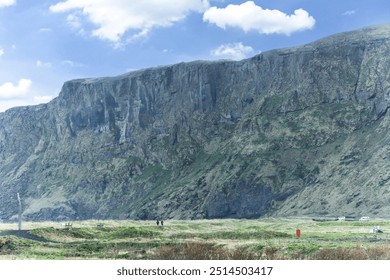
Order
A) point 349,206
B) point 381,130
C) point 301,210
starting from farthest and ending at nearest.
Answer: point 381,130, point 301,210, point 349,206

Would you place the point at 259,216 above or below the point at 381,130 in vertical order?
below

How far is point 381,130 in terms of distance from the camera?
19688 centimetres

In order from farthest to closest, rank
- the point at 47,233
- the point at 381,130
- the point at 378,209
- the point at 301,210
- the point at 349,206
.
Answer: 1. the point at 381,130
2. the point at 301,210
3. the point at 349,206
4. the point at 378,209
5. the point at 47,233

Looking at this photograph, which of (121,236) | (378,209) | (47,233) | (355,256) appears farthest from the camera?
(378,209)

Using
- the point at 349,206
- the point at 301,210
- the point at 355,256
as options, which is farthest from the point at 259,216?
the point at 355,256

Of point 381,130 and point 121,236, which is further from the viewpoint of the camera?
point 381,130

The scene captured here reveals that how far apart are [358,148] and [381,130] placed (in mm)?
9512

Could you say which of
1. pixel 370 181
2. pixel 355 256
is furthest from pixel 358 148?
pixel 355 256

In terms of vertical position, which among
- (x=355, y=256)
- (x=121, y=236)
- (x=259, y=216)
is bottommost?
(x=259, y=216)

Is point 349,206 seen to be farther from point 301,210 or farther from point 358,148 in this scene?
point 358,148
